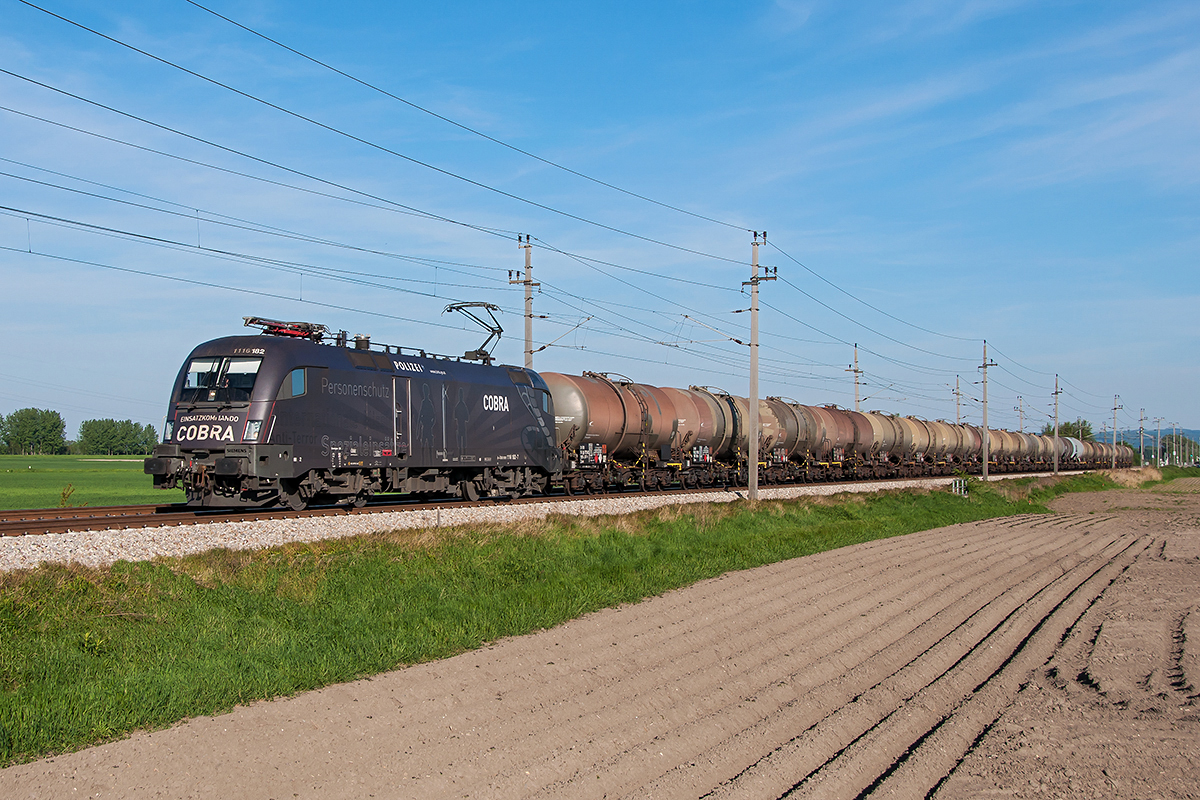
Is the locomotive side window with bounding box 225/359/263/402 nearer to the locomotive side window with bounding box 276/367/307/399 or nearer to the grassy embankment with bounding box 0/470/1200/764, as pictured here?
the locomotive side window with bounding box 276/367/307/399

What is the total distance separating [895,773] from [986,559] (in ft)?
52.3

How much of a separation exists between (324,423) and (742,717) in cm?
1387

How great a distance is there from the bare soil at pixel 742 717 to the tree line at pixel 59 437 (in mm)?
150847

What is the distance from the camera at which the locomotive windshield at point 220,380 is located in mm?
19266

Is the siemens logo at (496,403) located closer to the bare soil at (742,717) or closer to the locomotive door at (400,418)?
the locomotive door at (400,418)

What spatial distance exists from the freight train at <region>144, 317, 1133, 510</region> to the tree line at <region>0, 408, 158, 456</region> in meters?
132

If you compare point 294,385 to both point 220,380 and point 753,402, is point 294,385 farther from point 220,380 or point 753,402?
point 753,402

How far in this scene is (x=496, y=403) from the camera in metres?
26.2

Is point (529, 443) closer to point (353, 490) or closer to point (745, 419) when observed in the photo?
point (353, 490)

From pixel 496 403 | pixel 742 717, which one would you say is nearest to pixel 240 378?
pixel 496 403

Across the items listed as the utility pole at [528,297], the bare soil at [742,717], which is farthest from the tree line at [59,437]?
the bare soil at [742,717]

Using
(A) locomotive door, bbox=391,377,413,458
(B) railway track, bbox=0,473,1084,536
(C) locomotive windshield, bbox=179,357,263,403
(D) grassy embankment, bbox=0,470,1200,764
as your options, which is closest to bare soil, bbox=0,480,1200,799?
(D) grassy embankment, bbox=0,470,1200,764

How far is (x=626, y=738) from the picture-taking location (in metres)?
8.45

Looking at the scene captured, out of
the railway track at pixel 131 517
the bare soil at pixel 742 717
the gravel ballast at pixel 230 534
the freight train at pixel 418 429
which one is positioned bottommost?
the bare soil at pixel 742 717
